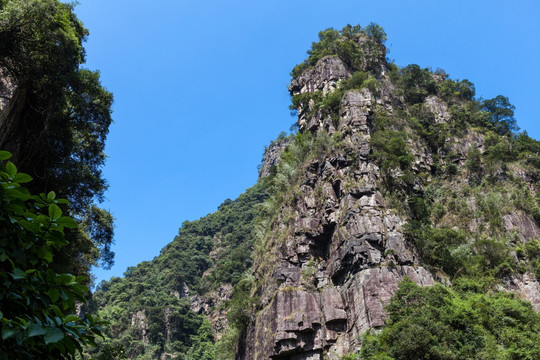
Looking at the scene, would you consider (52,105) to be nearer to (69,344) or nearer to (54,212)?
(54,212)

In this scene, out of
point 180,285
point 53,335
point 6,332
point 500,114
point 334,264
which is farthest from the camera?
point 180,285

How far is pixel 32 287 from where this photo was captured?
3.06m

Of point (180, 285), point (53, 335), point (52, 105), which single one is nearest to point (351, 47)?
point (52, 105)

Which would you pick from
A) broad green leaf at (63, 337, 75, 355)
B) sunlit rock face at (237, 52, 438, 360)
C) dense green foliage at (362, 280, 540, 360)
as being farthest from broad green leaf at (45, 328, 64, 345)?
sunlit rock face at (237, 52, 438, 360)

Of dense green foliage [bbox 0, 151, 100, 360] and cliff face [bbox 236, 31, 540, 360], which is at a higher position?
cliff face [bbox 236, 31, 540, 360]

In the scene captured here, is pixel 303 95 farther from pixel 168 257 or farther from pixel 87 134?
pixel 168 257

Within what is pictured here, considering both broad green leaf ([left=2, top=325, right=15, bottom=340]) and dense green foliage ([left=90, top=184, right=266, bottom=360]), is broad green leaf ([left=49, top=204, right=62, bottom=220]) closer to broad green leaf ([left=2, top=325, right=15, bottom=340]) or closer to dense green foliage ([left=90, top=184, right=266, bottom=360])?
broad green leaf ([left=2, top=325, right=15, bottom=340])

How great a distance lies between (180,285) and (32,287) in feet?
207

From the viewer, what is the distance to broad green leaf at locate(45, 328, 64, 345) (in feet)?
8.21

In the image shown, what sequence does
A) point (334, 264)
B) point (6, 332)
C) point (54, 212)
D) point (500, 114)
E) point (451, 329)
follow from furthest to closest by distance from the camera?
point (500, 114) → point (334, 264) → point (451, 329) → point (54, 212) → point (6, 332)

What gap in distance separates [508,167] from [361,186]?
51.0 ft

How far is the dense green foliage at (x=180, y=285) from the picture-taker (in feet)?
168

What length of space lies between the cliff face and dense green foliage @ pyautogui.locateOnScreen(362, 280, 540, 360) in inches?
90.2

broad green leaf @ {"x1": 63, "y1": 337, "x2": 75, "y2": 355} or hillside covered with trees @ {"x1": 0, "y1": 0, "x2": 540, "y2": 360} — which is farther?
hillside covered with trees @ {"x1": 0, "y1": 0, "x2": 540, "y2": 360}
